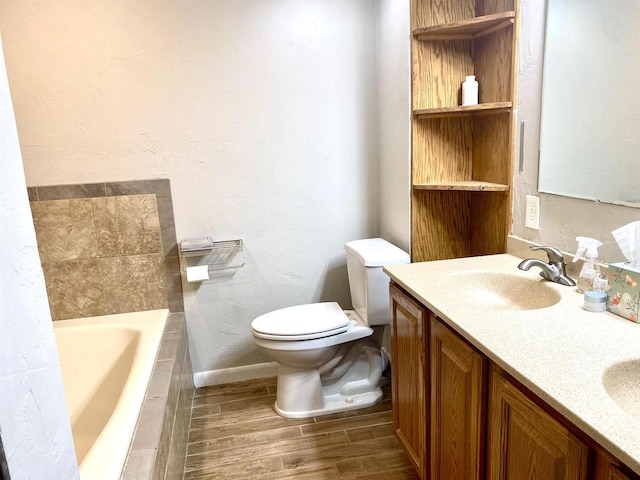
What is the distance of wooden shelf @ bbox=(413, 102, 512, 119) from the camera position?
192 centimetres

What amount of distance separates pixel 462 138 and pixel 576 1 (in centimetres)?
81

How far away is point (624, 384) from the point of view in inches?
40.3

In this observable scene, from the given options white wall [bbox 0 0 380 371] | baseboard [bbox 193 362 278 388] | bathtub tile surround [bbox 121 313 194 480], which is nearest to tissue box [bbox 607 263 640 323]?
bathtub tile surround [bbox 121 313 194 480]

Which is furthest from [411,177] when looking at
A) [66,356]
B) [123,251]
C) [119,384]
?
Answer: [66,356]

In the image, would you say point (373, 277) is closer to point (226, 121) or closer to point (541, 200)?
point (541, 200)

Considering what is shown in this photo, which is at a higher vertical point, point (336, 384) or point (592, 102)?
point (592, 102)

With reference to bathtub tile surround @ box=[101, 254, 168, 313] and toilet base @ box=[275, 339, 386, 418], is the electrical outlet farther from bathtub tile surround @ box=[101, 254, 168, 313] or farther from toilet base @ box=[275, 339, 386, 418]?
bathtub tile surround @ box=[101, 254, 168, 313]

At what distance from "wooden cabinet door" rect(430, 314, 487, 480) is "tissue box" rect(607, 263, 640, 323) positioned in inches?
16.0

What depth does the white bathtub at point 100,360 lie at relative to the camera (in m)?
2.10

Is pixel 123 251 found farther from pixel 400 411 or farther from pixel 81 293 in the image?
pixel 400 411

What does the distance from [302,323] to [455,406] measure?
106 cm

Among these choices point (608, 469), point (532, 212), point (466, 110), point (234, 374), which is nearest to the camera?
point (608, 469)

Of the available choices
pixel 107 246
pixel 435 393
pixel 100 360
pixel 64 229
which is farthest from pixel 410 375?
pixel 64 229

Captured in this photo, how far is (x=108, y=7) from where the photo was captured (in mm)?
2289
